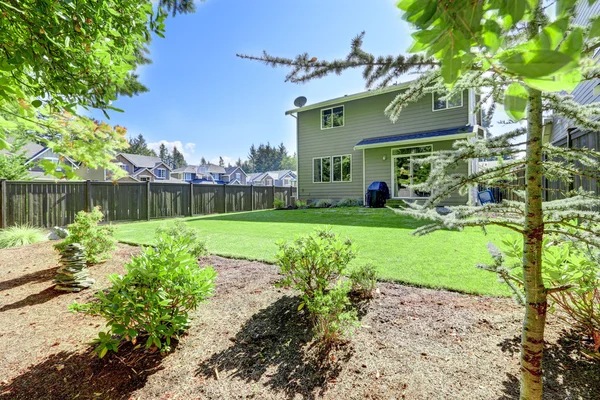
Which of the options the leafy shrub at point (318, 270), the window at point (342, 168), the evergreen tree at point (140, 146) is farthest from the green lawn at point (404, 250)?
the evergreen tree at point (140, 146)

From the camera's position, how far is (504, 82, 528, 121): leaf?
58cm

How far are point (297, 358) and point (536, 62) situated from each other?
2.15m

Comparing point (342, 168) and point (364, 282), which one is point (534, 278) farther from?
point (342, 168)

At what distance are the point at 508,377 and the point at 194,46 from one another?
11.6 meters

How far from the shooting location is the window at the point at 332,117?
45.5ft

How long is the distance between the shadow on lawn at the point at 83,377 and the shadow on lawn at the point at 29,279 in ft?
8.16

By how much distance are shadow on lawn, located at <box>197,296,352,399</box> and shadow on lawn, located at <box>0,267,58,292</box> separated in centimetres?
367

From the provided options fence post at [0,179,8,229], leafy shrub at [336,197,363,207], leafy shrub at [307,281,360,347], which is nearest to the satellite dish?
leafy shrub at [336,197,363,207]

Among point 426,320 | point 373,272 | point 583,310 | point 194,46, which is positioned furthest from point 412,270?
point 194,46

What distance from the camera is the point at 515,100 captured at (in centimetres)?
59

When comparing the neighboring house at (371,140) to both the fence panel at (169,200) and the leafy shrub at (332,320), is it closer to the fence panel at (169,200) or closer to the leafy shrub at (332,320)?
the fence panel at (169,200)

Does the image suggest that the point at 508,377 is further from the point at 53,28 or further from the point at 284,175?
the point at 284,175

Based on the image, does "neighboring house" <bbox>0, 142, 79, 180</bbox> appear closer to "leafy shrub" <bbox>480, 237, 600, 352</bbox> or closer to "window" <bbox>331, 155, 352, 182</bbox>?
"leafy shrub" <bbox>480, 237, 600, 352</bbox>

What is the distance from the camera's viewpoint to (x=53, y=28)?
168 cm
